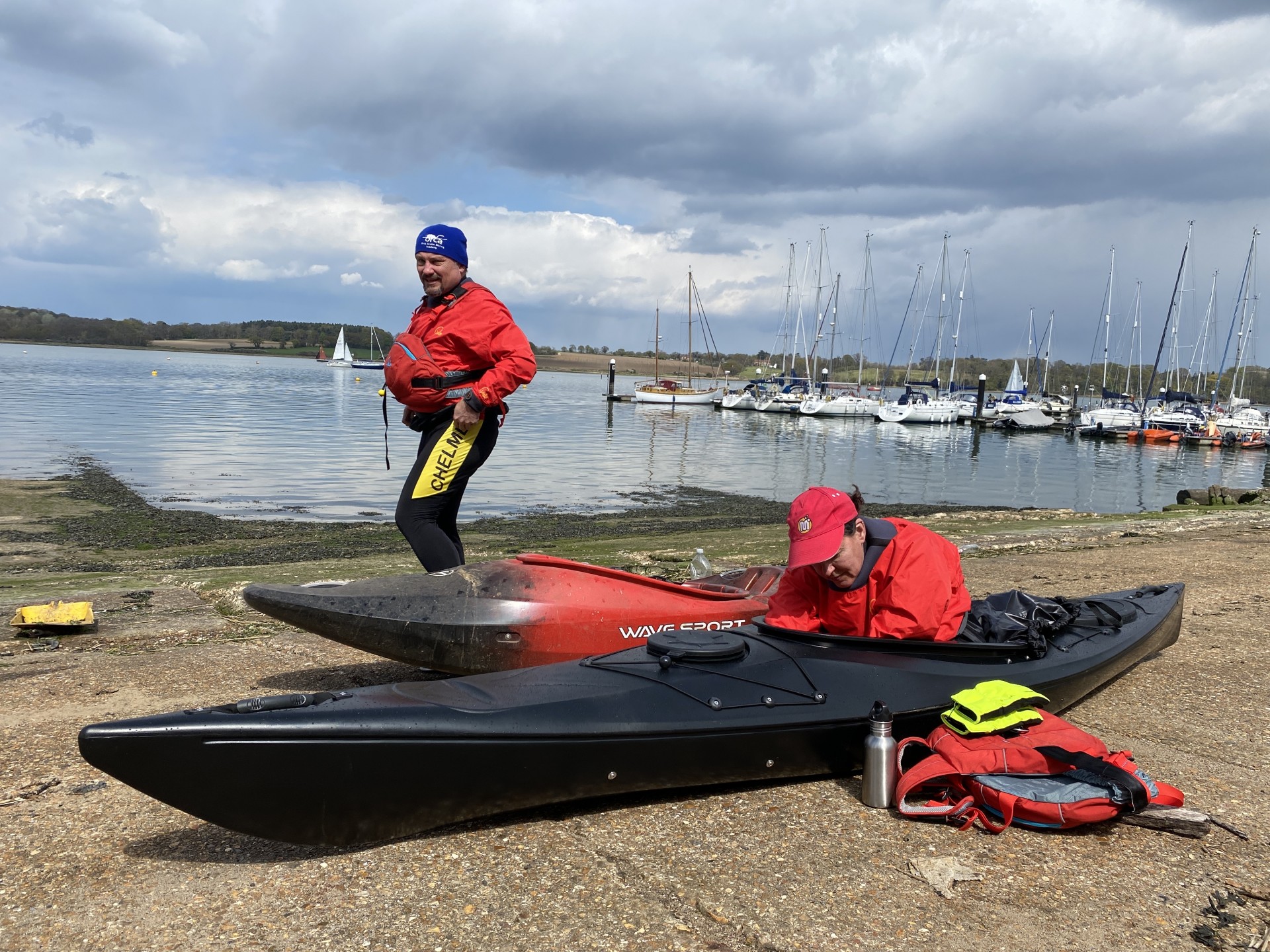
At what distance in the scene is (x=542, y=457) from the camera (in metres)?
28.2

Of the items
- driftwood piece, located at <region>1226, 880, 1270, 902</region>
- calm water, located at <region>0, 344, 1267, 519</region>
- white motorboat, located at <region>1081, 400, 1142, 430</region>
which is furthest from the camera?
white motorboat, located at <region>1081, 400, 1142, 430</region>

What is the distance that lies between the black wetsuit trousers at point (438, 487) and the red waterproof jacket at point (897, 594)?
1816mm

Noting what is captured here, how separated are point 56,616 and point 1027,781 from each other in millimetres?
5521

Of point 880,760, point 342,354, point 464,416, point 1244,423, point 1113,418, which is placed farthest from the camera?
point 342,354

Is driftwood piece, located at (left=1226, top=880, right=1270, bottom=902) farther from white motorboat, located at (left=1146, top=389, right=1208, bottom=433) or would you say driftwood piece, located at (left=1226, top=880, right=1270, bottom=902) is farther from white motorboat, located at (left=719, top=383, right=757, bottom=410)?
white motorboat, located at (left=719, top=383, right=757, bottom=410)

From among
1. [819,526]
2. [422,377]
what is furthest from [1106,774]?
[422,377]

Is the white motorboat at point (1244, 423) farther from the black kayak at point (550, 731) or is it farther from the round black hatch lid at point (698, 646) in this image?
the round black hatch lid at point (698, 646)

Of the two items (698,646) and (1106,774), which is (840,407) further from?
(1106,774)

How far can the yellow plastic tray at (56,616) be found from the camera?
5.62m

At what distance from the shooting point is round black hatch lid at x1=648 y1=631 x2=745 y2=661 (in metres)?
3.71

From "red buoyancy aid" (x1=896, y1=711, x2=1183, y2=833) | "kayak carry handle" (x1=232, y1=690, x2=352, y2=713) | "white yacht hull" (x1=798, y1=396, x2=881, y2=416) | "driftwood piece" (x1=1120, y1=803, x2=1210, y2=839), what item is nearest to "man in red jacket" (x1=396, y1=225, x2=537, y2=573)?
"kayak carry handle" (x1=232, y1=690, x2=352, y2=713)

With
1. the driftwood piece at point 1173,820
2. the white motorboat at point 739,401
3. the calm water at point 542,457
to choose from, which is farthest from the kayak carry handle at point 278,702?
the white motorboat at point 739,401

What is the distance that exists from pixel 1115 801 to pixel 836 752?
1.00m

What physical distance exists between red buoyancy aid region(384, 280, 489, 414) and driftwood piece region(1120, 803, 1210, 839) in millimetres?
3476
